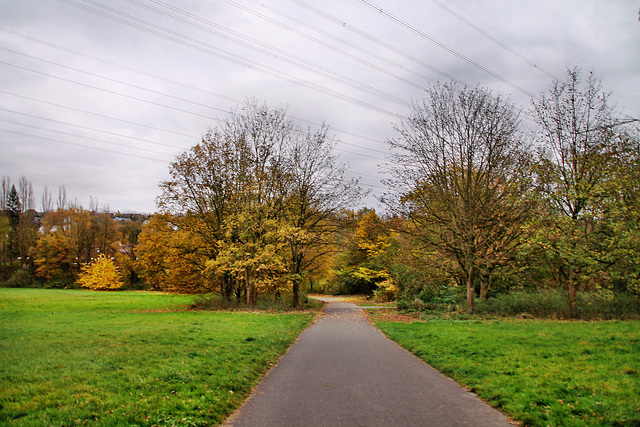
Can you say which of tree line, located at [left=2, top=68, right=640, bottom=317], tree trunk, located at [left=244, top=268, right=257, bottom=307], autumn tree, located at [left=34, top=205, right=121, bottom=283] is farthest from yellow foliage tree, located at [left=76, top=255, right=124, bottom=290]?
tree trunk, located at [left=244, top=268, right=257, bottom=307]

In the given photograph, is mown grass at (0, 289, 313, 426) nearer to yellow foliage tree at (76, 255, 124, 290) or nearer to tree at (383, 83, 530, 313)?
tree at (383, 83, 530, 313)

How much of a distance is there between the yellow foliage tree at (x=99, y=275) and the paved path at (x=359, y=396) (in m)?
54.7

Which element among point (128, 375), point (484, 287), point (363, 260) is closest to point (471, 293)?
point (484, 287)

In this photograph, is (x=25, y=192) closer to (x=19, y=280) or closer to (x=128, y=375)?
(x=128, y=375)

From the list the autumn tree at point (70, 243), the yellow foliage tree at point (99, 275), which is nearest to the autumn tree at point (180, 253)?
the yellow foliage tree at point (99, 275)

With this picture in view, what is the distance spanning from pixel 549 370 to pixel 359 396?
401cm

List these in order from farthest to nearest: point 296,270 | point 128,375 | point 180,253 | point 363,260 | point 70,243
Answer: point 70,243 < point 363,260 < point 296,270 < point 180,253 < point 128,375

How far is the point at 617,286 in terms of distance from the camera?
20.2 m

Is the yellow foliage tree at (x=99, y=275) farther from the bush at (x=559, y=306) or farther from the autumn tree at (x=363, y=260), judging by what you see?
the bush at (x=559, y=306)

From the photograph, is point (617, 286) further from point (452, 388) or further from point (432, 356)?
point (452, 388)

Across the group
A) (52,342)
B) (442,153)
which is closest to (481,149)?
(442,153)

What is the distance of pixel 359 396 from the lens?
6652 mm

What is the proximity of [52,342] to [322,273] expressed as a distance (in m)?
25.8

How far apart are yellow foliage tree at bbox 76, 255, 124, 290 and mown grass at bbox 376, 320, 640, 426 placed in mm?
54965
